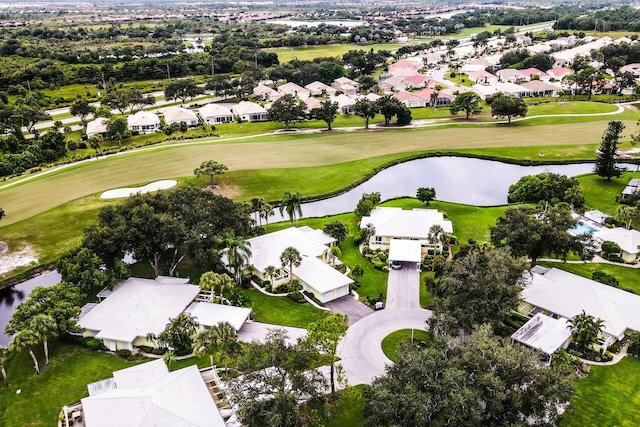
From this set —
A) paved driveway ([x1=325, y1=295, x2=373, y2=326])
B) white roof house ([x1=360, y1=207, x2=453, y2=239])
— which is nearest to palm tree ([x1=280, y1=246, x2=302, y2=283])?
paved driveway ([x1=325, y1=295, x2=373, y2=326])

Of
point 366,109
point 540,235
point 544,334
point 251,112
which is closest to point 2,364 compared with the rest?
point 544,334

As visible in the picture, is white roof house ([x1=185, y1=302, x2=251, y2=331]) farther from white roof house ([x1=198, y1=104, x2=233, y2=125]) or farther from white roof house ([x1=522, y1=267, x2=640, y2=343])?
white roof house ([x1=198, y1=104, x2=233, y2=125])

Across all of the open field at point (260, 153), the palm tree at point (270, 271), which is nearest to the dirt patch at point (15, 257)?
the open field at point (260, 153)

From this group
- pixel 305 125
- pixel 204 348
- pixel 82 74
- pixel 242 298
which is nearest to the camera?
pixel 204 348

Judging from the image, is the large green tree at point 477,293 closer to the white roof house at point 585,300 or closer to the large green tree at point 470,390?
the white roof house at point 585,300

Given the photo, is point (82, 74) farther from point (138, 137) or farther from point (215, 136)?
point (215, 136)

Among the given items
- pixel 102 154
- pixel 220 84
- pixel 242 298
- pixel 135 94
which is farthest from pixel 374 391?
pixel 220 84
